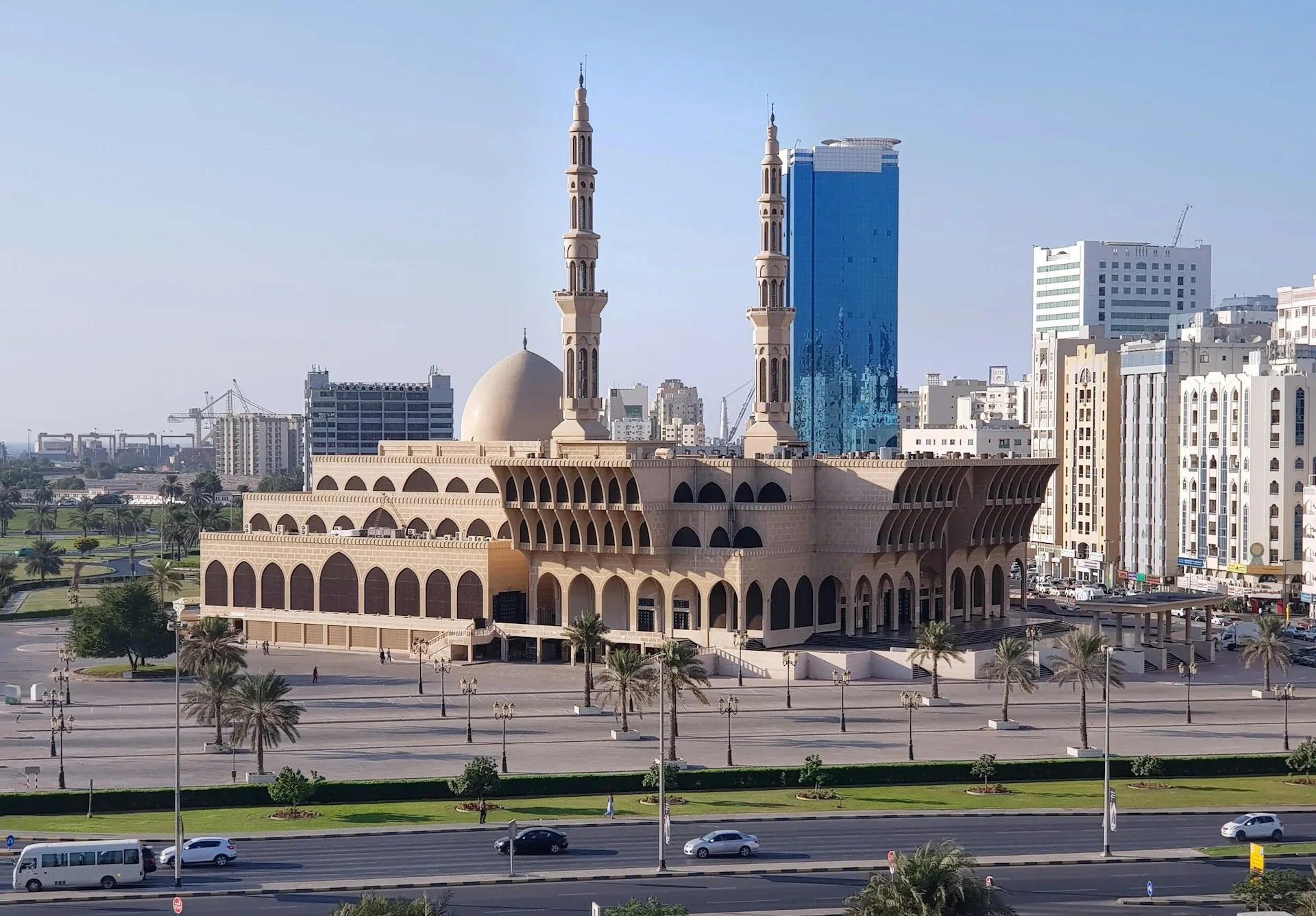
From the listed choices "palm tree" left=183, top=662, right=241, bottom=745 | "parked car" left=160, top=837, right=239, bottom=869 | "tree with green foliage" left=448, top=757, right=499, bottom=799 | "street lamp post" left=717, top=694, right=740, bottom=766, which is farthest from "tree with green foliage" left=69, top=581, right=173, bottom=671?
"parked car" left=160, top=837, right=239, bottom=869

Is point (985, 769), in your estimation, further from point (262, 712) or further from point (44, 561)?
point (44, 561)

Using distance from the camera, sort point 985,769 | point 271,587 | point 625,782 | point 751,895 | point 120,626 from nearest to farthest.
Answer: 1. point 751,895
2. point 625,782
3. point 985,769
4. point 120,626
5. point 271,587

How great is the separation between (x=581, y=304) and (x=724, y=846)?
60599 millimetres

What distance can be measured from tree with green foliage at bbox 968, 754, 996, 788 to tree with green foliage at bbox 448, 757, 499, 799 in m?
18.6

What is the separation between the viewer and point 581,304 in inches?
4422

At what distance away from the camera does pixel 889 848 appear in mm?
57219

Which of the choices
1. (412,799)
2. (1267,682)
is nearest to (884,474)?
(1267,682)

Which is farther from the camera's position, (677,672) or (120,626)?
(120,626)

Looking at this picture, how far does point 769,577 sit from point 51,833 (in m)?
51.6

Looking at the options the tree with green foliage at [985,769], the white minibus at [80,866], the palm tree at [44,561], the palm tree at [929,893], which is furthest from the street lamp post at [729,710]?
the palm tree at [44,561]

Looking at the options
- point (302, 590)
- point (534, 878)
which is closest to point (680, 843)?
point (534, 878)

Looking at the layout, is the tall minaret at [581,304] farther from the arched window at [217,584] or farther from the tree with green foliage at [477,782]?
the tree with green foliage at [477,782]

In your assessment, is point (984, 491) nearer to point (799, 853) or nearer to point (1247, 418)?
point (1247, 418)

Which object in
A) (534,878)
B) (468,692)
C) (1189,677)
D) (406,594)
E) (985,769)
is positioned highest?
(406,594)
